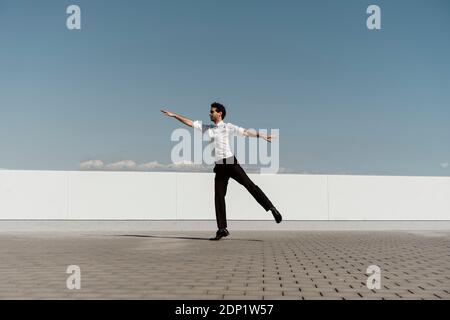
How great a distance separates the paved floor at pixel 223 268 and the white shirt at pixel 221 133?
157cm

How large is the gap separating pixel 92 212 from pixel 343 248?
686 centimetres

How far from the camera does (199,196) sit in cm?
1413

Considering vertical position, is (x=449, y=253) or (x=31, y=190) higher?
(x=31, y=190)

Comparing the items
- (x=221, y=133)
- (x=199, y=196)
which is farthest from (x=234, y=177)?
(x=199, y=196)

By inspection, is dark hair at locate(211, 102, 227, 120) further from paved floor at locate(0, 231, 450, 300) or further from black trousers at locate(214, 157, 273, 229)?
paved floor at locate(0, 231, 450, 300)

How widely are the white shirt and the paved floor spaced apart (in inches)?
61.8

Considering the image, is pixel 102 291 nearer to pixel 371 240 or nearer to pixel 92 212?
pixel 371 240

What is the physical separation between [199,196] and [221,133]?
14.1 ft

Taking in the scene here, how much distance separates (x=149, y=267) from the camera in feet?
21.7

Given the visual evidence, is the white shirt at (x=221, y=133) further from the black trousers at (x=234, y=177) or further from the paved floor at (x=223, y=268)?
the paved floor at (x=223, y=268)

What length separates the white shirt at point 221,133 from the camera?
33.0 feet

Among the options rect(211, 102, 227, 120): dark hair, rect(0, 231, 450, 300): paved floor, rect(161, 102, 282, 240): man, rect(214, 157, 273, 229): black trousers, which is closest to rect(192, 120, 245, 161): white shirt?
rect(161, 102, 282, 240): man
